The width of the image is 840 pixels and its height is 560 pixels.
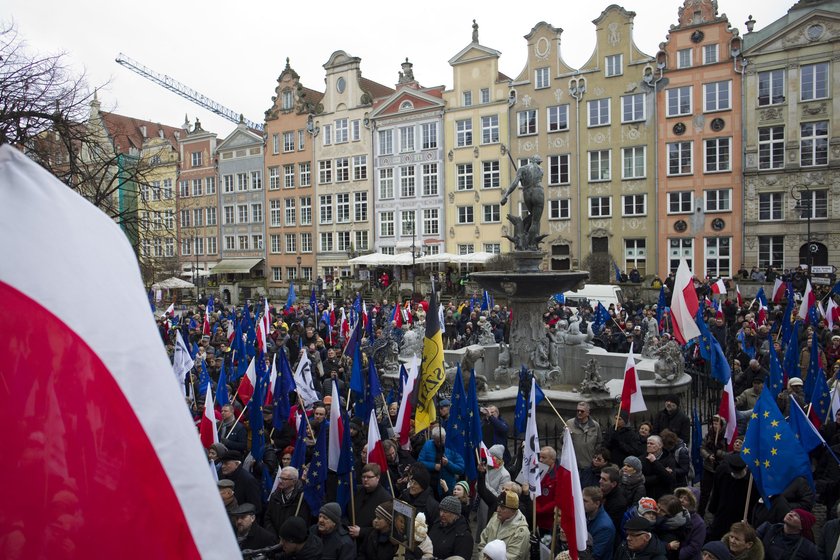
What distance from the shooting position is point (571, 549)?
18.6ft

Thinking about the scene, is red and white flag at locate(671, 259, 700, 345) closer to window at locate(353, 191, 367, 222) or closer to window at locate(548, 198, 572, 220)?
window at locate(548, 198, 572, 220)

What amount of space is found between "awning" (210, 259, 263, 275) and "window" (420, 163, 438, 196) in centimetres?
1705

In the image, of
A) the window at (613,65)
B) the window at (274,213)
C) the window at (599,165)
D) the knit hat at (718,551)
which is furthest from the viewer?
the window at (274,213)

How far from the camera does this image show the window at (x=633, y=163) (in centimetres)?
3928

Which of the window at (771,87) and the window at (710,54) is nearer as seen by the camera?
the window at (771,87)

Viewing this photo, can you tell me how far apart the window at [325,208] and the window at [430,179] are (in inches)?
347

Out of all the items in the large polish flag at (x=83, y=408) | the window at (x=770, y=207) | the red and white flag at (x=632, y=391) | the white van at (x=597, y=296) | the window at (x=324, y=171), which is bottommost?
the red and white flag at (x=632, y=391)

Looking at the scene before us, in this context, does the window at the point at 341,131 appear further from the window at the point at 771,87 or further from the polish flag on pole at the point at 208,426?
the polish flag on pole at the point at 208,426

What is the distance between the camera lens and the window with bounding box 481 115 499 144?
42938 mm

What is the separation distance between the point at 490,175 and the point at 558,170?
4.57 m

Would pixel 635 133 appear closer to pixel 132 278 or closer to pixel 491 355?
pixel 491 355

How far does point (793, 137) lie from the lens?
35.3 metres

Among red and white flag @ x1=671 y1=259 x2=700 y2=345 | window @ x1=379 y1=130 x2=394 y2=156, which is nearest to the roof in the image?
window @ x1=379 y1=130 x2=394 y2=156

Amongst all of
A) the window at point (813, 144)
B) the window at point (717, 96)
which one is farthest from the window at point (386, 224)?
the window at point (813, 144)
